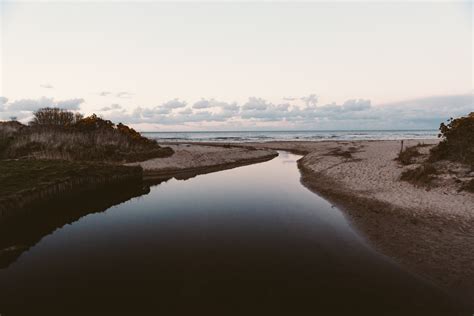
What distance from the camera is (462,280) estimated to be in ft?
28.8

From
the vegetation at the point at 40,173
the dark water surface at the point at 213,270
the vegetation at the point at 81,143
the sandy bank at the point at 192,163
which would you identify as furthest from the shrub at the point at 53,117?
the dark water surface at the point at 213,270

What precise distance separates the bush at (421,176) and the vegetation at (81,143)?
98.3ft

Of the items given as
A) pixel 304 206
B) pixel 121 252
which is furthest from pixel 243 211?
pixel 121 252

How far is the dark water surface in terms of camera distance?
7867 millimetres

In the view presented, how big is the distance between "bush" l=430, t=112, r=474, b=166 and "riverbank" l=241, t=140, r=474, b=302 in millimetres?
3102

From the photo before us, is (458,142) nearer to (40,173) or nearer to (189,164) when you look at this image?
(189,164)

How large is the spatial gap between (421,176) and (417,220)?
7.89 m

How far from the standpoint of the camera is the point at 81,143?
37.0 metres

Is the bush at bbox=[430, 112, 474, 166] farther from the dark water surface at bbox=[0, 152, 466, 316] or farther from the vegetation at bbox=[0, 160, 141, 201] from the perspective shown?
the vegetation at bbox=[0, 160, 141, 201]

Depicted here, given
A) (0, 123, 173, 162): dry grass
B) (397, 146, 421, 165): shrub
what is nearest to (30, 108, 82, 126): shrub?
(0, 123, 173, 162): dry grass

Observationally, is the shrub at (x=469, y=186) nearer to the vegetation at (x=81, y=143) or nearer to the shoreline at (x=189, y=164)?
the shoreline at (x=189, y=164)

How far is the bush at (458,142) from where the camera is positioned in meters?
21.8

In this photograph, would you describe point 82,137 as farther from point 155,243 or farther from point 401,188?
point 401,188

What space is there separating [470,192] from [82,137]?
41.0 metres
